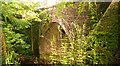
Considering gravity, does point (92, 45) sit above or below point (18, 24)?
below

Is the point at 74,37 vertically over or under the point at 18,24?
under

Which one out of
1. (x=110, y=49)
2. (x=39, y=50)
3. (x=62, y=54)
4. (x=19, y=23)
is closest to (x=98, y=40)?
(x=110, y=49)

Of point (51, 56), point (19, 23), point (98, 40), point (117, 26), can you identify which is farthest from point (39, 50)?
point (117, 26)

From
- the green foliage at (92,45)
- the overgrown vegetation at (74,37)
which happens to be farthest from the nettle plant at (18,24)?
the green foliage at (92,45)

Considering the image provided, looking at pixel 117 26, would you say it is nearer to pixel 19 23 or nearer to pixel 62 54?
pixel 62 54

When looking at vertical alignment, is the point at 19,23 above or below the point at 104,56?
above

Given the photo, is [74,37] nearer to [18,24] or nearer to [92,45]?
[92,45]

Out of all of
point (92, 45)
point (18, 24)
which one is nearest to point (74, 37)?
point (92, 45)

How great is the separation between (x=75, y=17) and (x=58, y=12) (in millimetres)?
198

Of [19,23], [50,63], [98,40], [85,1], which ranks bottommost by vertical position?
[50,63]

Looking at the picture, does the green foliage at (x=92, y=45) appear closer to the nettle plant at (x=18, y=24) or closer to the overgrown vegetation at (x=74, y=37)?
the overgrown vegetation at (x=74, y=37)

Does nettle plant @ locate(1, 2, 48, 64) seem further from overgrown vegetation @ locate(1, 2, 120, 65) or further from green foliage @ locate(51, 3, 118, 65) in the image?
green foliage @ locate(51, 3, 118, 65)

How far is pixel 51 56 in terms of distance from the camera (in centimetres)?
348

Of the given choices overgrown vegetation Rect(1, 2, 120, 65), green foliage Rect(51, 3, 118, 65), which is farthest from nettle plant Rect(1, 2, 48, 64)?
green foliage Rect(51, 3, 118, 65)
